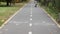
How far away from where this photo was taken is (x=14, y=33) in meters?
13.0

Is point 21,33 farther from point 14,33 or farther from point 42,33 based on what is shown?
point 42,33

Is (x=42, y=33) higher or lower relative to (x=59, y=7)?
higher

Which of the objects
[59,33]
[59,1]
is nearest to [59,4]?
[59,1]

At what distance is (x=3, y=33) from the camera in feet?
42.7

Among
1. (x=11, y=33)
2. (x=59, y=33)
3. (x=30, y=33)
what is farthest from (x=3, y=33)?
(x=59, y=33)

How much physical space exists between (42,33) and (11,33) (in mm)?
1804

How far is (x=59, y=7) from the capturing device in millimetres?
28609

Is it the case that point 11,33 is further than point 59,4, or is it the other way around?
point 59,4

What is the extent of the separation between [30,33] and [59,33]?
5.62ft

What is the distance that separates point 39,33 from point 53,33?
32.6 inches

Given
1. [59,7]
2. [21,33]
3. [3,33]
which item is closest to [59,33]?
[21,33]

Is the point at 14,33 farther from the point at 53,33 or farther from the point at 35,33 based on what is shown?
the point at 53,33

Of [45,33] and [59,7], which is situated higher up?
[45,33]

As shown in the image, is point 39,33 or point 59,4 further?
point 59,4
